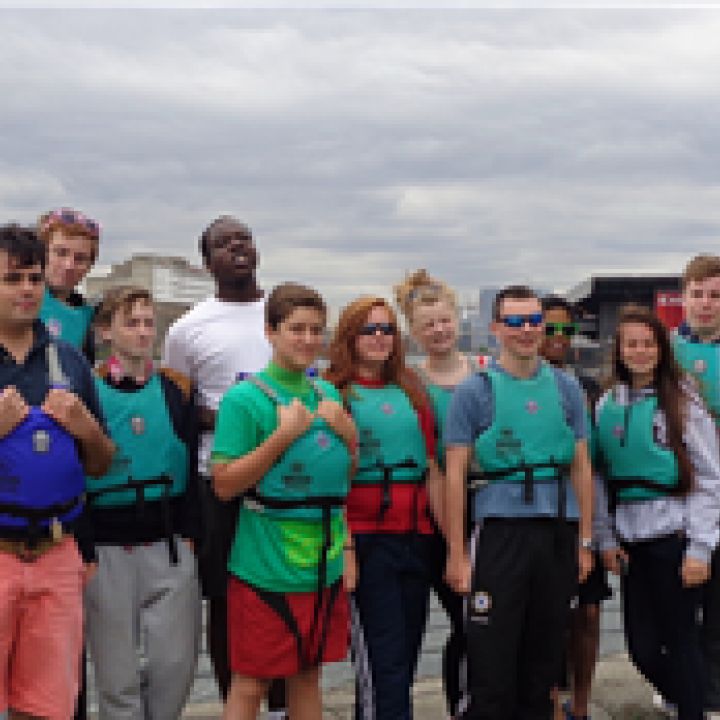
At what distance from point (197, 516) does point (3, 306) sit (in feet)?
4.04

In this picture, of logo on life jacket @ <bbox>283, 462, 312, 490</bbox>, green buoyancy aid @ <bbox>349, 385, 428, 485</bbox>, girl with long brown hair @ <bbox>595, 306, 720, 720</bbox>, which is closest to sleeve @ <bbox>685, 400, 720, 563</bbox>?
girl with long brown hair @ <bbox>595, 306, 720, 720</bbox>

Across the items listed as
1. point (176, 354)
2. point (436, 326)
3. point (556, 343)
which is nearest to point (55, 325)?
point (176, 354)

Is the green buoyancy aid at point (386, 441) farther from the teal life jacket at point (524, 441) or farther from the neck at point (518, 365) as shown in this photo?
the neck at point (518, 365)

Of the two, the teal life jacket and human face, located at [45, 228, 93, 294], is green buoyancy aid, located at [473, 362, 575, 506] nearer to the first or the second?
the teal life jacket

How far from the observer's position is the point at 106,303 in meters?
3.87

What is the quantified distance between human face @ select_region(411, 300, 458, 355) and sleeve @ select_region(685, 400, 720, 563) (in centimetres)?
114

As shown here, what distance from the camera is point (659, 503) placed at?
4297mm

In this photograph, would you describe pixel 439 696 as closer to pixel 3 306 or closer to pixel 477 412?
pixel 477 412

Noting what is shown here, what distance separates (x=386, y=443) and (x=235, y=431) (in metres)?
0.75

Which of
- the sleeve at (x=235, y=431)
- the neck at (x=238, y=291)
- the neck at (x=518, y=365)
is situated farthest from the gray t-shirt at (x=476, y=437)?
the neck at (x=238, y=291)

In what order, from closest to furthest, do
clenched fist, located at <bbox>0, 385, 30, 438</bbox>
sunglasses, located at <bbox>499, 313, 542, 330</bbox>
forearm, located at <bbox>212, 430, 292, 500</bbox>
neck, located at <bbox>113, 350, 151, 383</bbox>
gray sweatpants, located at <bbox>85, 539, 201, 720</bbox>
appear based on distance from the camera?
clenched fist, located at <bbox>0, 385, 30, 438</bbox>
forearm, located at <bbox>212, 430, 292, 500</bbox>
gray sweatpants, located at <bbox>85, 539, 201, 720</bbox>
neck, located at <bbox>113, 350, 151, 383</bbox>
sunglasses, located at <bbox>499, 313, 542, 330</bbox>

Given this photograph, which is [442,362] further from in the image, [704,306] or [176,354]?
[704,306]

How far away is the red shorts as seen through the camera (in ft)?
11.7

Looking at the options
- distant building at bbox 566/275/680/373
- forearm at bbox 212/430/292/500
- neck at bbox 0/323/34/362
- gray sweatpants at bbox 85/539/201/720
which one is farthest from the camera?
distant building at bbox 566/275/680/373
